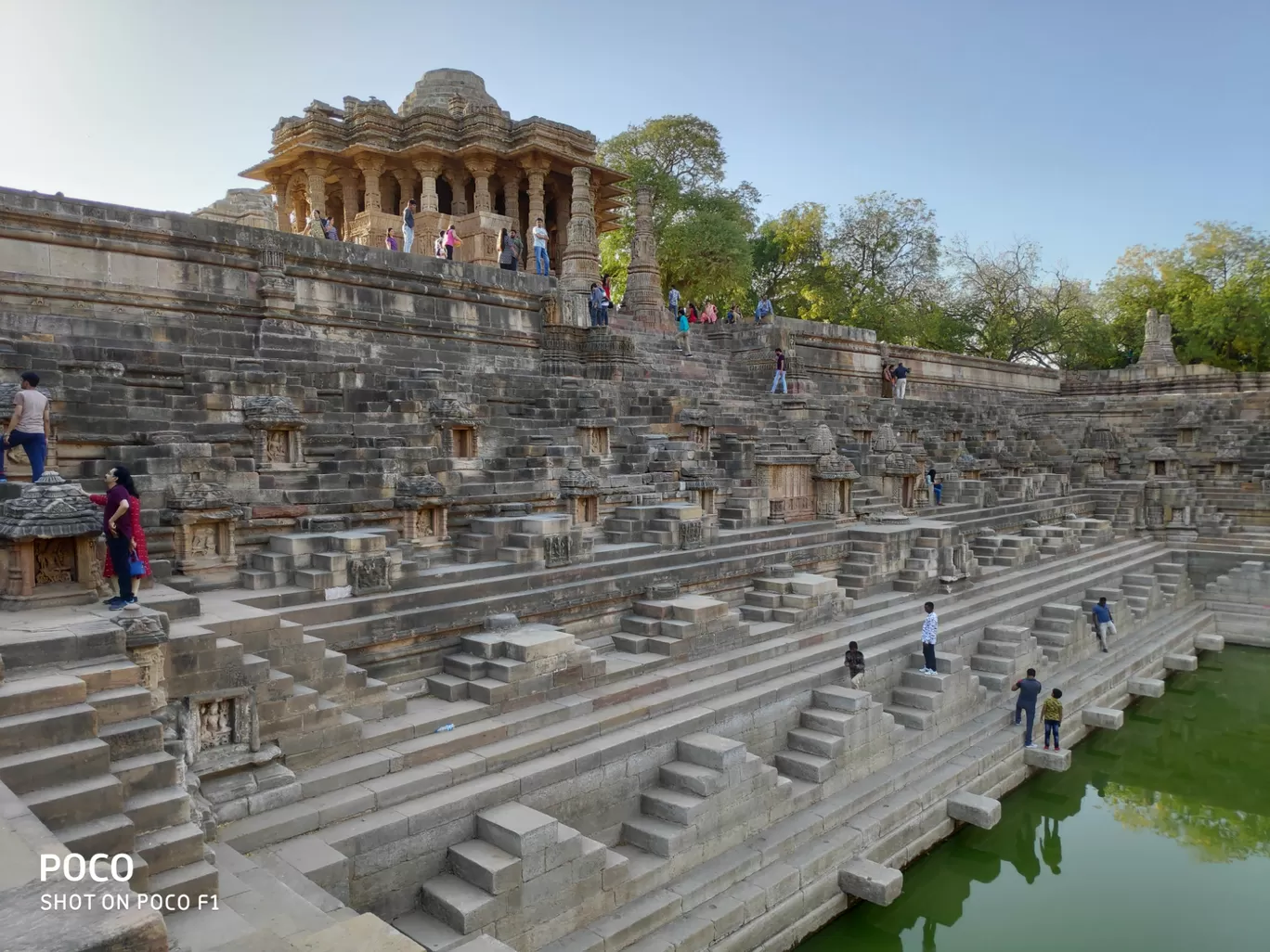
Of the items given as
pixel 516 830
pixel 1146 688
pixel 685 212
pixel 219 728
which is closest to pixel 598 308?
pixel 1146 688

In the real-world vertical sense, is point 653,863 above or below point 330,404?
below

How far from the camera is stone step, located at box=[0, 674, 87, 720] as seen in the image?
470 centimetres

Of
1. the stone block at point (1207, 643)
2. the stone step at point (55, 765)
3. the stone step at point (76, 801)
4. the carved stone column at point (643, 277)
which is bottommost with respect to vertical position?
the stone block at point (1207, 643)

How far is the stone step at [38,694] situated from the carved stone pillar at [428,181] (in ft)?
69.3

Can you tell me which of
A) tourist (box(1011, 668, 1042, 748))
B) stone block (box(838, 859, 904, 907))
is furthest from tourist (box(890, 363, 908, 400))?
stone block (box(838, 859, 904, 907))

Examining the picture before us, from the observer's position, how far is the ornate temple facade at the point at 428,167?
2381 cm

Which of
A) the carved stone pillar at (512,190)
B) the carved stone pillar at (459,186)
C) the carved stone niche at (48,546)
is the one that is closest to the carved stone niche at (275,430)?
the carved stone niche at (48,546)

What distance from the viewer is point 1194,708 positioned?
1509 cm

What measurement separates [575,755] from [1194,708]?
13303 millimetres

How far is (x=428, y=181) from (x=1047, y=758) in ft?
70.4

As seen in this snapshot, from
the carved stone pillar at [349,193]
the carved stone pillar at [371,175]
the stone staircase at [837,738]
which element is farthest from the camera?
the carved stone pillar at [349,193]

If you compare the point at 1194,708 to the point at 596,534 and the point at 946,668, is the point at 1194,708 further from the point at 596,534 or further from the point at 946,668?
the point at 596,534

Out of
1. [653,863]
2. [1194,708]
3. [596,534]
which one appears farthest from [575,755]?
[1194,708]

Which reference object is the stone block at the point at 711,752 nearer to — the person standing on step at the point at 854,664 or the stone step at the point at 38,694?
the person standing on step at the point at 854,664
